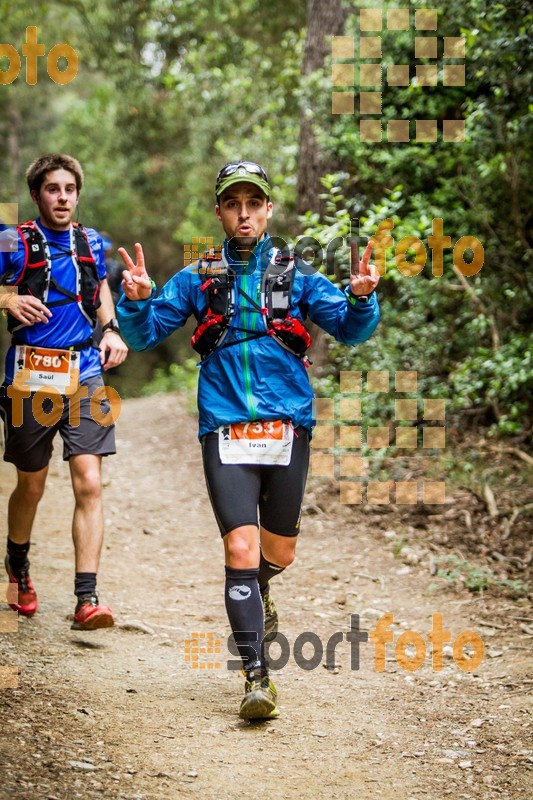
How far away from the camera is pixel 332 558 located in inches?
266

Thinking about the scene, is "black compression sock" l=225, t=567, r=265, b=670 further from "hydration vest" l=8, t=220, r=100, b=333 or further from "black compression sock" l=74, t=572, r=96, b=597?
"hydration vest" l=8, t=220, r=100, b=333

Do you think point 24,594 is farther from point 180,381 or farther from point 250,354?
point 180,381

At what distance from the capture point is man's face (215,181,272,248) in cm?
401

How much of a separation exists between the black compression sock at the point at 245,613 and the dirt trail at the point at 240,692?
31 cm

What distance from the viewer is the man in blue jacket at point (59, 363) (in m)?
4.78

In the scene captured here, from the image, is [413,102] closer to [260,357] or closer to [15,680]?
[260,357]

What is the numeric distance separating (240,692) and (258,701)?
60 centimetres

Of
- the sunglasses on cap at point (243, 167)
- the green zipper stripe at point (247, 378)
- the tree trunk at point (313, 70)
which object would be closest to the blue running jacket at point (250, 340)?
the green zipper stripe at point (247, 378)

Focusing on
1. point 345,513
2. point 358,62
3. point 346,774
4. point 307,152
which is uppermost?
point 358,62

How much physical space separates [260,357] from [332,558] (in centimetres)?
323

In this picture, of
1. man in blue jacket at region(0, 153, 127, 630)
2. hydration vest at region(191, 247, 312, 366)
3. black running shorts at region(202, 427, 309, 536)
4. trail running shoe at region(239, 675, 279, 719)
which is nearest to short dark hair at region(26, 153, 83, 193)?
man in blue jacket at region(0, 153, 127, 630)

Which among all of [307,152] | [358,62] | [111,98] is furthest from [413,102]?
[111,98]

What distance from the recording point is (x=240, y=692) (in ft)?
13.8

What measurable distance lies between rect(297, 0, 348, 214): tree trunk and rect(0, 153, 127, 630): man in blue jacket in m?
4.77
